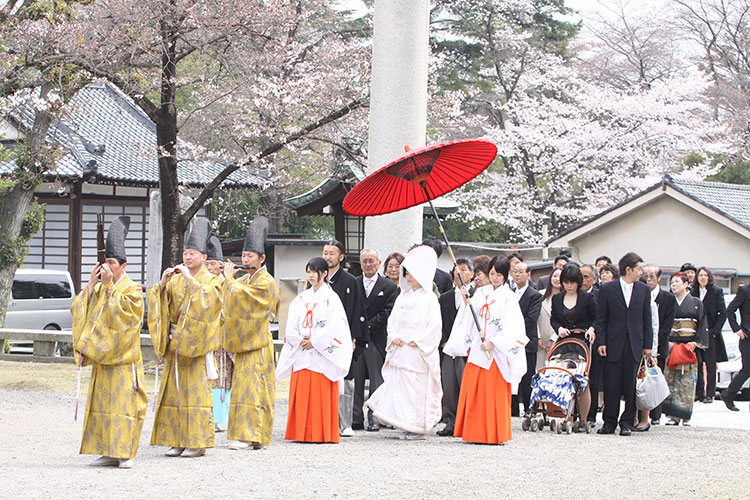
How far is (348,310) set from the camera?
9.21 meters

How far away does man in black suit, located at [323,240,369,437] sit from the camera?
8.95 metres

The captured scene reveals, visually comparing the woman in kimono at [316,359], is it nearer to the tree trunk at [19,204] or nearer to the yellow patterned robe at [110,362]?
the yellow patterned robe at [110,362]

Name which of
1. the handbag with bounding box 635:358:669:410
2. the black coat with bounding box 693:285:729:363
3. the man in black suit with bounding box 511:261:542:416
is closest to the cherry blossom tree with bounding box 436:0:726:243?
the black coat with bounding box 693:285:729:363

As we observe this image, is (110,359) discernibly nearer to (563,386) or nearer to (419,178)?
(419,178)

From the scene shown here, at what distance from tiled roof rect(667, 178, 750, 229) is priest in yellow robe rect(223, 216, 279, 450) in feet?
42.0

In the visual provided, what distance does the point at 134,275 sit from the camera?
23.4m

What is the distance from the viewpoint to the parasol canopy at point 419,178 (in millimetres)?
8594

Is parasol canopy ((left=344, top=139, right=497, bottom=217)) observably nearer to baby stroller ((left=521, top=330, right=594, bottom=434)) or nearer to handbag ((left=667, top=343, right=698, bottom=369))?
baby stroller ((left=521, top=330, right=594, bottom=434))

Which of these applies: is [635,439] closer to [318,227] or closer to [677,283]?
[677,283]

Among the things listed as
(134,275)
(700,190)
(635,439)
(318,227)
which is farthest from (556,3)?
(635,439)

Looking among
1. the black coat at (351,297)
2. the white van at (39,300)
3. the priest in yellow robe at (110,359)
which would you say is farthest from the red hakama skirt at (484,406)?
the white van at (39,300)

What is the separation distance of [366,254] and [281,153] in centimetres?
1645

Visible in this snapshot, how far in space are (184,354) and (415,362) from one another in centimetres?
233

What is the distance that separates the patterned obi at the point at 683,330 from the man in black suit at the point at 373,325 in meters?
3.31
